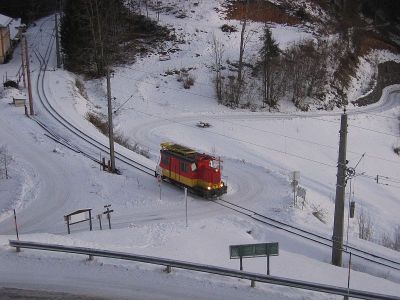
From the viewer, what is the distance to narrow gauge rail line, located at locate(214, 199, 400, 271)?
21031 mm

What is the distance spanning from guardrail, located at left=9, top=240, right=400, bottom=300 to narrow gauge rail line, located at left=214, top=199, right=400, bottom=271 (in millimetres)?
8211

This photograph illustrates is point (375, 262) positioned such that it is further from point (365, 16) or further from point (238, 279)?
point (365, 16)

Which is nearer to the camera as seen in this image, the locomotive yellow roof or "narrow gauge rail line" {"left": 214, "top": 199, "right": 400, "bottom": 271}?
"narrow gauge rail line" {"left": 214, "top": 199, "right": 400, "bottom": 271}

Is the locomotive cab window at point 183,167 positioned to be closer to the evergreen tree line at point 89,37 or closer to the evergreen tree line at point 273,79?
the evergreen tree line at point 273,79

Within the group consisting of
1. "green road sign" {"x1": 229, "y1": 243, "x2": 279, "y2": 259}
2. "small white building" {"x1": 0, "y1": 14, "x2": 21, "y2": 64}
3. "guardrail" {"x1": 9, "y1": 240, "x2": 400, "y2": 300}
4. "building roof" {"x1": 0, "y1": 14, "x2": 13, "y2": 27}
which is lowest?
"guardrail" {"x1": 9, "y1": 240, "x2": 400, "y2": 300}

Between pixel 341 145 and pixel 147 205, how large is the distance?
1224 centimetres

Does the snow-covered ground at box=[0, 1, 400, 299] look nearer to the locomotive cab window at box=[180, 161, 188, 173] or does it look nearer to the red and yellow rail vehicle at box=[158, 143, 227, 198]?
the red and yellow rail vehicle at box=[158, 143, 227, 198]

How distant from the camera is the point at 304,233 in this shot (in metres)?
24.1

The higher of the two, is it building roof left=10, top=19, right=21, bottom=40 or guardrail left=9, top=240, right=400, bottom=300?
building roof left=10, top=19, right=21, bottom=40

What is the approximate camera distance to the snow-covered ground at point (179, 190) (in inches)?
602

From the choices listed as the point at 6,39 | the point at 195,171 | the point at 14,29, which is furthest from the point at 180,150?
the point at 14,29

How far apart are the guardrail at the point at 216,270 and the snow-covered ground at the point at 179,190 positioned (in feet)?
1.01

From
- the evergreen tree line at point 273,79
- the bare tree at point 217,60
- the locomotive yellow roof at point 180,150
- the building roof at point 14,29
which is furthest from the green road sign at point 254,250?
the building roof at point 14,29

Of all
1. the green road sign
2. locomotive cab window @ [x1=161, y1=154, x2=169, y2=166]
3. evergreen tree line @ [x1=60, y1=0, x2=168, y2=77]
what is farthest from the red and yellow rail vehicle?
evergreen tree line @ [x1=60, y1=0, x2=168, y2=77]
